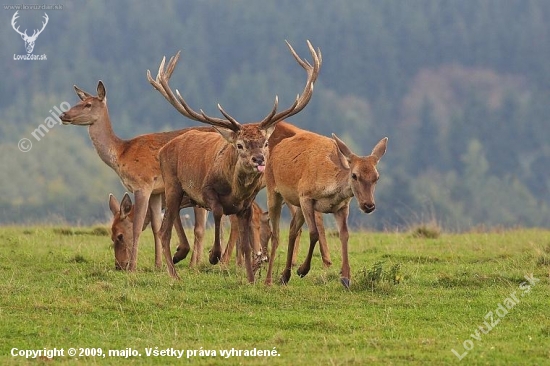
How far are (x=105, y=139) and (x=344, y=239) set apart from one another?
4820mm

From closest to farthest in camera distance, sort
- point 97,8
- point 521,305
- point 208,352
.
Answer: point 208,352
point 521,305
point 97,8

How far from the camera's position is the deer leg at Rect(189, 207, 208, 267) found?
48.2 feet

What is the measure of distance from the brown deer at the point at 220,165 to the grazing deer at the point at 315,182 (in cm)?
55

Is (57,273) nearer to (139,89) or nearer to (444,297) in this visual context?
(444,297)

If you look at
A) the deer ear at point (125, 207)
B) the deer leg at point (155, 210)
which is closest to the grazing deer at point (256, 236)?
the deer leg at point (155, 210)

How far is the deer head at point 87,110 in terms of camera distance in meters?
15.6

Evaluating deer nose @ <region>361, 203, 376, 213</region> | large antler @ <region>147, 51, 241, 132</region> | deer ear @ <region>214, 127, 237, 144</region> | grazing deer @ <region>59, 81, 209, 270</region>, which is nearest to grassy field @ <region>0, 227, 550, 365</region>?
deer nose @ <region>361, 203, 376, 213</region>

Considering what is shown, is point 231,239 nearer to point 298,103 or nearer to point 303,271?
point 303,271

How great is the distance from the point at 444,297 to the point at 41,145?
55.3m

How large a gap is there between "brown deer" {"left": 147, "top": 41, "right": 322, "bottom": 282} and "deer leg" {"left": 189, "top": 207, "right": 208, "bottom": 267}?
4.33 feet

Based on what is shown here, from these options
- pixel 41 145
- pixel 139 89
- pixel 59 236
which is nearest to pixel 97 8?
pixel 139 89

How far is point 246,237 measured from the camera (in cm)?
1227

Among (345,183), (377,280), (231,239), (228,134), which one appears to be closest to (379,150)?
(345,183)

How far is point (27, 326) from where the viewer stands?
10.0 metres
